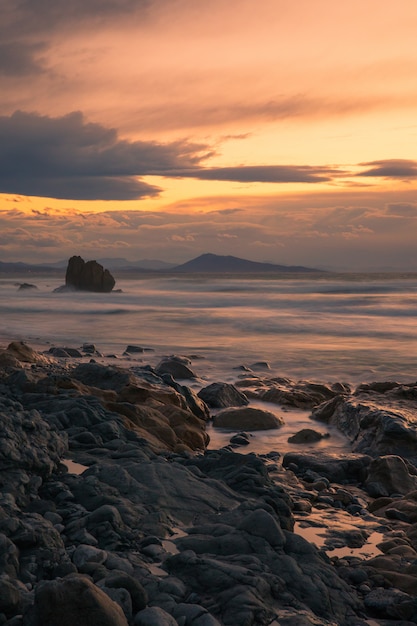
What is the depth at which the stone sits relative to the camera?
354 centimetres

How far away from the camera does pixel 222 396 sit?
12477 millimetres

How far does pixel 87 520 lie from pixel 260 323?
30037 mm

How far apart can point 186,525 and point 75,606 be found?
1.99 meters

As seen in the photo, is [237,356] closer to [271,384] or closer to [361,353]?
[361,353]

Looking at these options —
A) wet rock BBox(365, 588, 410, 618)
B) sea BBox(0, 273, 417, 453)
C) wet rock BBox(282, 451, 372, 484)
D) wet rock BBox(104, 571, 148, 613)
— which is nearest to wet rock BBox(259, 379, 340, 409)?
sea BBox(0, 273, 417, 453)

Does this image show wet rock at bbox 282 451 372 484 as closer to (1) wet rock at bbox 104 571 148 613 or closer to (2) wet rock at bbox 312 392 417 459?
(2) wet rock at bbox 312 392 417 459

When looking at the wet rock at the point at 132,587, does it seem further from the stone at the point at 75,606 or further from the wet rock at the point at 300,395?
the wet rock at the point at 300,395

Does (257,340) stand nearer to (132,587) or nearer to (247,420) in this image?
(247,420)

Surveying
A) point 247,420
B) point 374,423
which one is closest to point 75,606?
point 374,423

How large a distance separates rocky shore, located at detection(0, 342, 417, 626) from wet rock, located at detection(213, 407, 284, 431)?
3.16ft

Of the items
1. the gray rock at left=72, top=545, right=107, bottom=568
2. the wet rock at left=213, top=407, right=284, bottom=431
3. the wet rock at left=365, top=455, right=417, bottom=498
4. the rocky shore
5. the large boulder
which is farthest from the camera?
the large boulder

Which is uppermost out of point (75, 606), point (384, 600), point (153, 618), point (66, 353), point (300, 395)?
point (75, 606)

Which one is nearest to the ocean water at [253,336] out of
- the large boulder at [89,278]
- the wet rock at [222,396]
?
the wet rock at [222,396]

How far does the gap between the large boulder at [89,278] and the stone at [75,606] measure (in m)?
75.9
